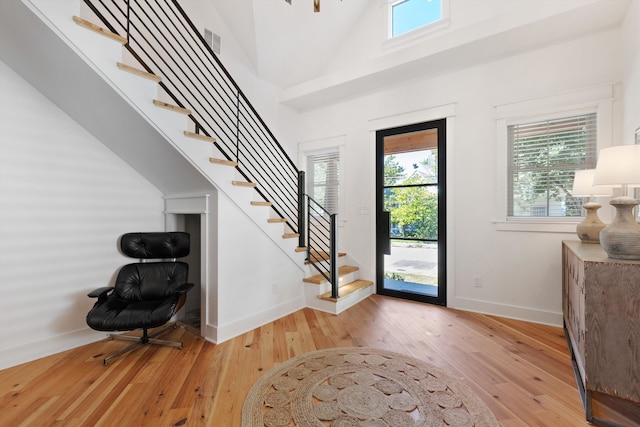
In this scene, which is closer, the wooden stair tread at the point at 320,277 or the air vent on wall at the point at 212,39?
the wooden stair tread at the point at 320,277

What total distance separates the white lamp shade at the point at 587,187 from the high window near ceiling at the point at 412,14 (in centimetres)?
252

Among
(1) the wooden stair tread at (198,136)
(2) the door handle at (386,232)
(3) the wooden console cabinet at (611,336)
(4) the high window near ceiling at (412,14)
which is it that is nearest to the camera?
(3) the wooden console cabinet at (611,336)

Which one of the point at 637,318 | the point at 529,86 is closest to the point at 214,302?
the point at 637,318

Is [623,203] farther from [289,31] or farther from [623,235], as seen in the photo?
[289,31]

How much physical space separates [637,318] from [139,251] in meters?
3.85

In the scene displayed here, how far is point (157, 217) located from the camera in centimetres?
315

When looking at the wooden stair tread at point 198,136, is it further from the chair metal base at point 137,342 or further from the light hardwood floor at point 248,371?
the light hardwood floor at point 248,371

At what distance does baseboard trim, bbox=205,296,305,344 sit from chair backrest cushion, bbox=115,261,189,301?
0.57 m

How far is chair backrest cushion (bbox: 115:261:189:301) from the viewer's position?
268 cm

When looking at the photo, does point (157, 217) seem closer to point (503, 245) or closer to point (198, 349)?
point (198, 349)

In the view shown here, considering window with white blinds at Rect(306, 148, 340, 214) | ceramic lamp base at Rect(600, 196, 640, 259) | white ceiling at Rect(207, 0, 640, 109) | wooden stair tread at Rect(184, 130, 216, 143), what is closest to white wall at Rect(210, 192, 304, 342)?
wooden stair tread at Rect(184, 130, 216, 143)

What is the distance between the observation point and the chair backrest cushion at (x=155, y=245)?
9.31 feet

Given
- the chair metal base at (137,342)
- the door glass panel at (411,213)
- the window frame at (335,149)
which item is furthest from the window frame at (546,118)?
the chair metal base at (137,342)

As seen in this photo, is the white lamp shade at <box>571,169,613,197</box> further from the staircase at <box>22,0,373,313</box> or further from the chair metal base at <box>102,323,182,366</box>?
the chair metal base at <box>102,323,182,366</box>
